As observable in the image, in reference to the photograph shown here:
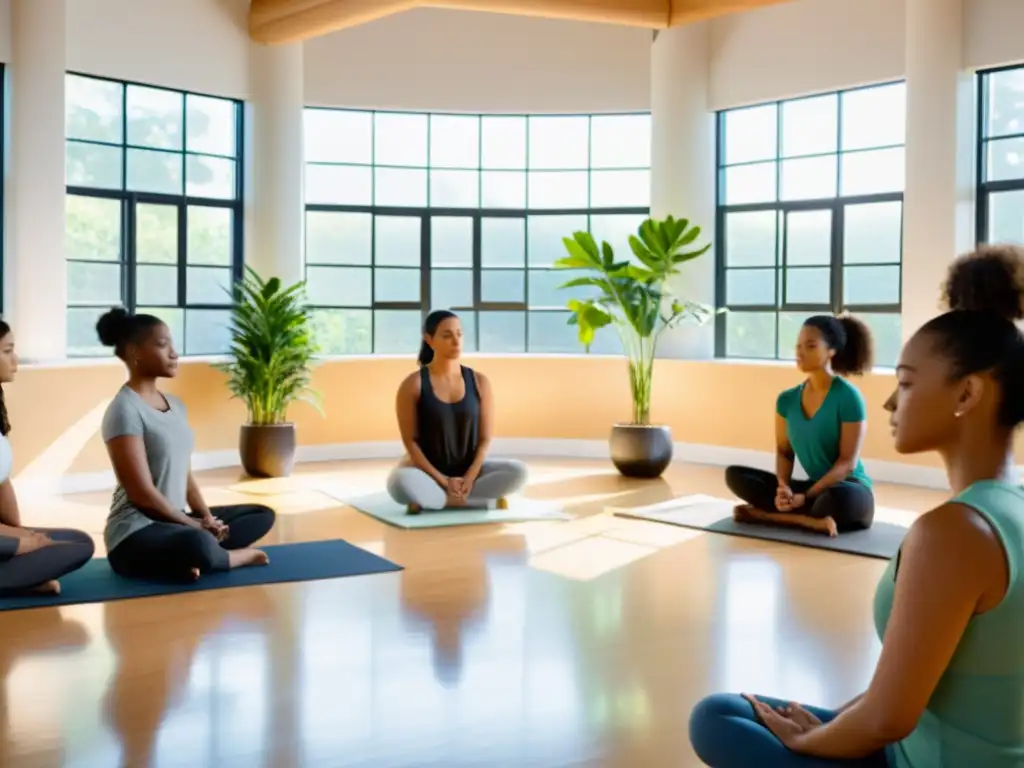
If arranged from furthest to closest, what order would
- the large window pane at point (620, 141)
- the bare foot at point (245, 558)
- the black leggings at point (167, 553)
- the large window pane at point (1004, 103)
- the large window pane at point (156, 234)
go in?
the large window pane at point (620, 141) < the large window pane at point (156, 234) < the large window pane at point (1004, 103) < the bare foot at point (245, 558) < the black leggings at point (167, 553)

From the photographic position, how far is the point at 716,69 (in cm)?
837

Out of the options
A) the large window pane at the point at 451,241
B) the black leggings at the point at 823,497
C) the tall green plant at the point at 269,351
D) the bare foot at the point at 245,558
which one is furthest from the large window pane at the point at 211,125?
the black leggings at the point at 823,497

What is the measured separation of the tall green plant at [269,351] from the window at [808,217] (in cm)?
307

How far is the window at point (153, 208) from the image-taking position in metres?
7.32

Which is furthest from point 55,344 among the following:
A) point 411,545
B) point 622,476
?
point 622,476

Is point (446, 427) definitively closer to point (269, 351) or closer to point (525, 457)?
point (269, 351)

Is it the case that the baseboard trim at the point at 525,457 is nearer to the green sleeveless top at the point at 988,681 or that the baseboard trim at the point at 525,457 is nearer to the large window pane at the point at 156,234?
the large window pane at the point at 156,234

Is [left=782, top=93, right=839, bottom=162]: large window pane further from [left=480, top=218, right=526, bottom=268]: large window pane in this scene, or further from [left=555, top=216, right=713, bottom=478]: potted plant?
[left=480, top=218, right=526, bottom=268]: large window pane

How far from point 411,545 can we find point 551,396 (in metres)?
3.77

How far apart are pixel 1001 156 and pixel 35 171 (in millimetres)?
5671

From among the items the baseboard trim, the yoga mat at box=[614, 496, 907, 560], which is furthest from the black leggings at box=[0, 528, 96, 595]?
the yoga mat at box=[614, 496, 907, 560]

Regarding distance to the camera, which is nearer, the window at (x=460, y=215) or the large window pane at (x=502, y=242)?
the window at (x=460, y=215)

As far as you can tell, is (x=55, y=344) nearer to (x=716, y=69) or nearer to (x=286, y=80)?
(x=286, y=80)

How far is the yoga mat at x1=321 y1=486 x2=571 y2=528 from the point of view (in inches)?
224
